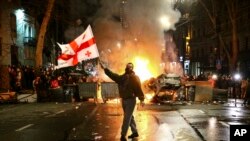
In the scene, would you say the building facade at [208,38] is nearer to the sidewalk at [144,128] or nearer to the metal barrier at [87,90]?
the metal barrier at [87,90]

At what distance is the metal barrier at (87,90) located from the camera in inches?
1038

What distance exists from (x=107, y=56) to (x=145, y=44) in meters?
5.50

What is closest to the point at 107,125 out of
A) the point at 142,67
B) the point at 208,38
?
the point at 142,67

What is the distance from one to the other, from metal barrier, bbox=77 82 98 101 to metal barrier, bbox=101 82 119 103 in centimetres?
49

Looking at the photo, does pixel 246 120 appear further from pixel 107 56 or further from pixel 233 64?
pixel 107 56

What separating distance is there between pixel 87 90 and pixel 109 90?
136cm

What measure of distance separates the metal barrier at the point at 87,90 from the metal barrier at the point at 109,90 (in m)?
0.49

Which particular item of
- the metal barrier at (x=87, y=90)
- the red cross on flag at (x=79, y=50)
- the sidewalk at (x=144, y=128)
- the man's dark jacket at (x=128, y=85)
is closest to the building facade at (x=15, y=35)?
the metal barrier at (x=87, y=90)

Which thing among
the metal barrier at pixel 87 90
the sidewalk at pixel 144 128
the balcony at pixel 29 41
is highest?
the balcony at pixel 29 41

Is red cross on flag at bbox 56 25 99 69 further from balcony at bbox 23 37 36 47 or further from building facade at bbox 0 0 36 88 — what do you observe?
balcony at bbox 23 37 36 47

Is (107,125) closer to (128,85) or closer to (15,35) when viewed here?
(128,85)

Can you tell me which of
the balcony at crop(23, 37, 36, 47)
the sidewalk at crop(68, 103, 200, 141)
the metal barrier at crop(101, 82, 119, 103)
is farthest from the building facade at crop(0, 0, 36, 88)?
the sidewalk at crop(68, 103, 200, 141)

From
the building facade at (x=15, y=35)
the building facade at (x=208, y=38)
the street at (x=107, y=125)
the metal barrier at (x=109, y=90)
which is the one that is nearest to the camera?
the street at (x=107, y=125)

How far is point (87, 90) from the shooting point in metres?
26.6
